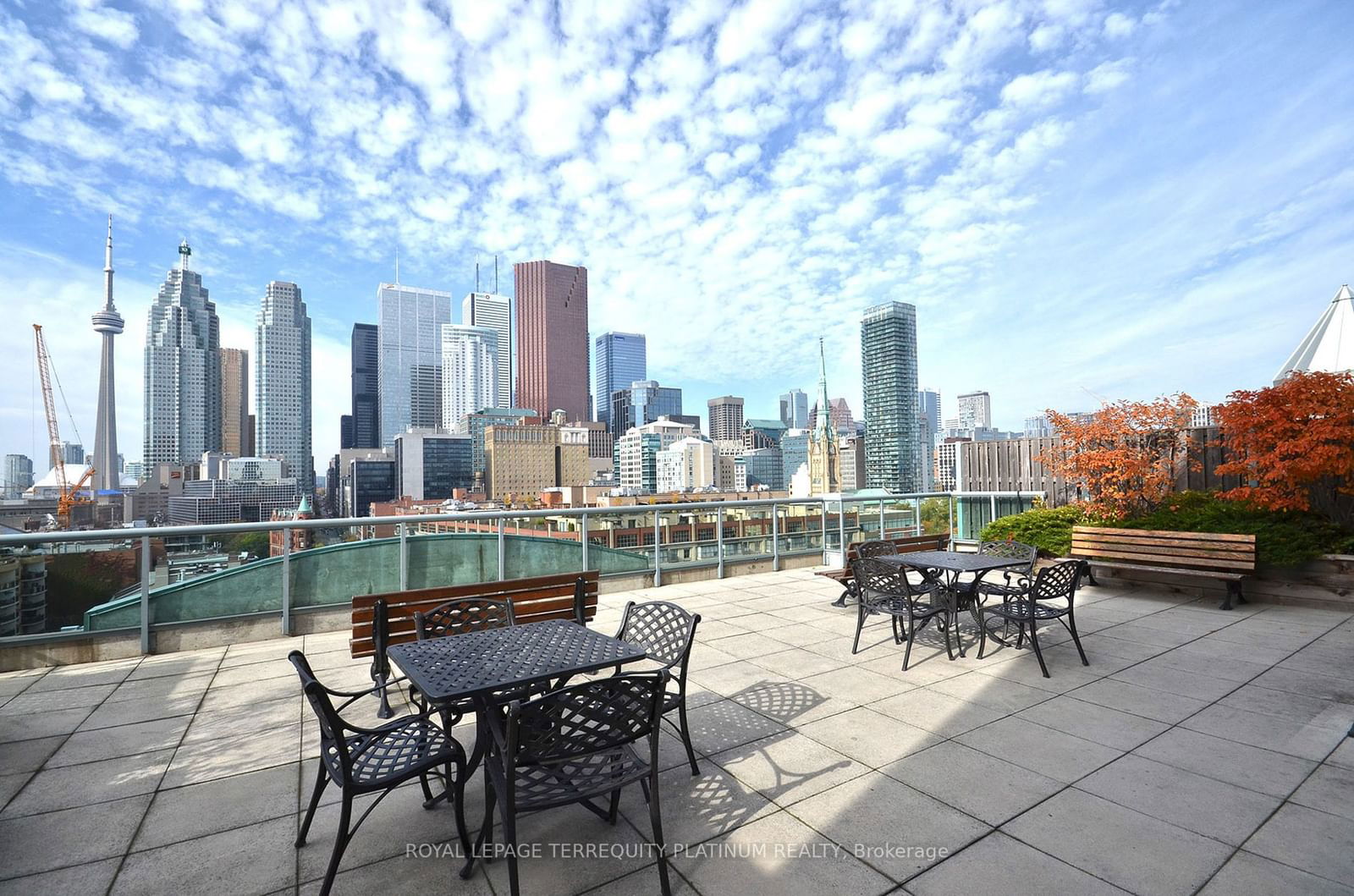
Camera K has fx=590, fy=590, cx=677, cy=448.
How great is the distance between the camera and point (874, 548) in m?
6.84

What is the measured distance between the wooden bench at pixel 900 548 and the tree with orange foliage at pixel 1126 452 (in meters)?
3.13

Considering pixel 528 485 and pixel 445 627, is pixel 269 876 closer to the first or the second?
pixel 445 627

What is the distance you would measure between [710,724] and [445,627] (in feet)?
5.67

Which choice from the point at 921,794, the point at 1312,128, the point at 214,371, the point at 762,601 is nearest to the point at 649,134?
the point at 762,601

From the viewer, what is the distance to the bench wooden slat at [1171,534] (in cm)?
693

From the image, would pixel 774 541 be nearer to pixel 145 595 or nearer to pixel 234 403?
pixel 145 595

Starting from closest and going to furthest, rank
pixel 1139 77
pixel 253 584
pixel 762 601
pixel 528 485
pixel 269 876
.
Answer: pixel 269 876
pixel 253 584
pixel 762 601
pixel 1139 77
pixel 528 485

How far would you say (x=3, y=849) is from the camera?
2.42 m

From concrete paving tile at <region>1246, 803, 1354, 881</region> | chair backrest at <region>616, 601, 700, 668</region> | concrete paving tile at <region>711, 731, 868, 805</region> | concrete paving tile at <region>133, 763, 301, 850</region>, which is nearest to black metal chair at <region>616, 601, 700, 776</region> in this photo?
chair backrest at <region>616, 601, 700, 668</region>

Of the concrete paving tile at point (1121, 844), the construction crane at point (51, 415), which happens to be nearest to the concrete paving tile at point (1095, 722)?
the concrete paving tile at point (1121, 844)

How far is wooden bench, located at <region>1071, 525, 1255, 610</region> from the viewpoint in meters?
6.83

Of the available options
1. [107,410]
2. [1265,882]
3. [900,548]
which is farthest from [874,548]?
[107,410]

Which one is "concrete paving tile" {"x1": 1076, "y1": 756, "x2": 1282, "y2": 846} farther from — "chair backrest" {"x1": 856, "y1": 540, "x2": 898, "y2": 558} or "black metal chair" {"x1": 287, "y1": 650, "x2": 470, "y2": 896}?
"chair backrest" {"x1": 856, "y1": 540, "x2": 898, "y2": 558}

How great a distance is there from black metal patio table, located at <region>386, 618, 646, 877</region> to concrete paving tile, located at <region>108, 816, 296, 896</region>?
725mm
